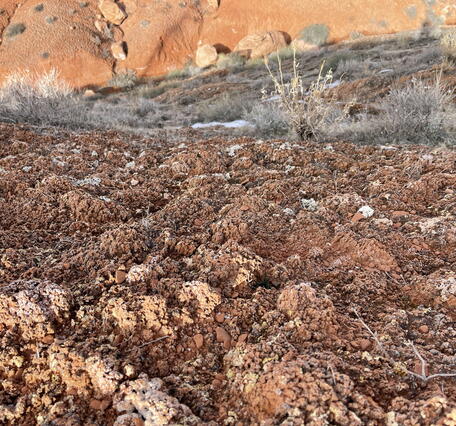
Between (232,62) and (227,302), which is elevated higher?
(232,62)

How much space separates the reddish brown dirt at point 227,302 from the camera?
110cm

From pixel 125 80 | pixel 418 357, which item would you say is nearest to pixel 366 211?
pixel 418 357

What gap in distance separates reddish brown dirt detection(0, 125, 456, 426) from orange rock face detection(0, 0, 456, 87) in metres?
16.7

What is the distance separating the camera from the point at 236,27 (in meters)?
19.1

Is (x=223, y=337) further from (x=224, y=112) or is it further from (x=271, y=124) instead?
(x=224, y=112)

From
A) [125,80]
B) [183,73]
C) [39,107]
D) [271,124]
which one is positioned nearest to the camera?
[271,124]

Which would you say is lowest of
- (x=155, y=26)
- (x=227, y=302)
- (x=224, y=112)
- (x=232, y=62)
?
(x=227, y=302)

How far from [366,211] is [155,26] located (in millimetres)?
19048

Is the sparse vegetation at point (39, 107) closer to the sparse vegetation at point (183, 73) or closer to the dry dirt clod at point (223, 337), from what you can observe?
the dry dirt clod at point (223, 337)

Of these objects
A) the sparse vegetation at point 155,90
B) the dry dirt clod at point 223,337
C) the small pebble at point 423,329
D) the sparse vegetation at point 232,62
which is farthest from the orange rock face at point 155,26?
the dry dirt clod at point 223,337

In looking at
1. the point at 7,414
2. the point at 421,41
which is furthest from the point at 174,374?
the point at 421,41

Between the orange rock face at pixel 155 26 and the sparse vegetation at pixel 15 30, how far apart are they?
57 mm

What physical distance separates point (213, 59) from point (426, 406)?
17756 millimetres

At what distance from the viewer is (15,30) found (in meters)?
17.8
